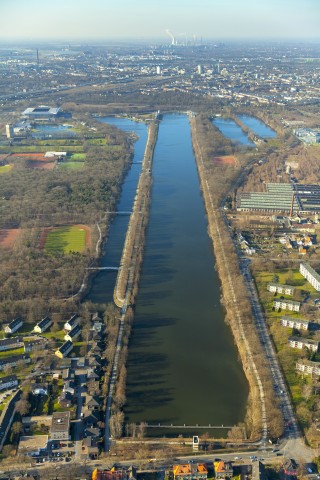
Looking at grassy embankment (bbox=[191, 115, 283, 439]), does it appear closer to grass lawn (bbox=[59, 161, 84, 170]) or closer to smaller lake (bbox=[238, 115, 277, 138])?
grass lawn (bbox=[59, 161, 84, 170])

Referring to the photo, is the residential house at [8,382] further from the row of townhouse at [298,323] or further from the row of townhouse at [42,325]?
the row of townhouse at [298,323]

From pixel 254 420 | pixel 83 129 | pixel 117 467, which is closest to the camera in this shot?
pixel 117 467

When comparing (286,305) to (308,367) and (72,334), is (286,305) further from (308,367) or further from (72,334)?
(72,334)

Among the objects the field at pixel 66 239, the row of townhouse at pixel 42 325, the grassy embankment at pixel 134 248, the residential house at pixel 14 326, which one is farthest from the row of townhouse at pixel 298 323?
the field at pixel 66 239

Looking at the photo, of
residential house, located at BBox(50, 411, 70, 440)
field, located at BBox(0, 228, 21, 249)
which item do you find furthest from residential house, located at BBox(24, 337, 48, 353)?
field, located at BBox(0, 228, 21, 249)

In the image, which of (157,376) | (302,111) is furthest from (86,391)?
(302,111)

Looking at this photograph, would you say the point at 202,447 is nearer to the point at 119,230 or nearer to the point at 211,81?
the point at 119,230

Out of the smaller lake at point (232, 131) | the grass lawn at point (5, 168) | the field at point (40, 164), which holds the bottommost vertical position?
the grass lawn at point (5, 168)

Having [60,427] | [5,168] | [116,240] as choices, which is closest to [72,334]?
[60,427]
